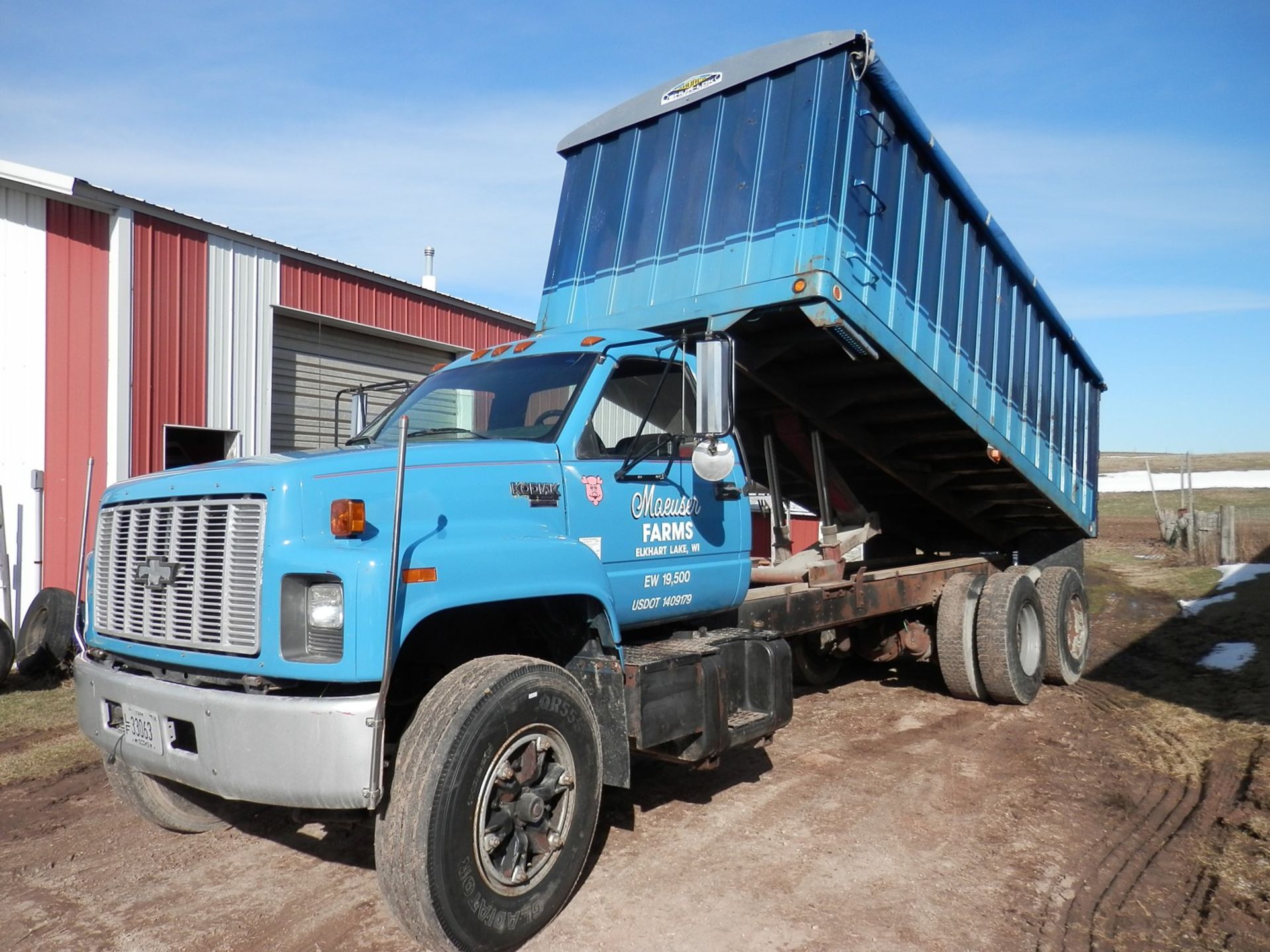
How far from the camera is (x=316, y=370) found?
11.6 metres

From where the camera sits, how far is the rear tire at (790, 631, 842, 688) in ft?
26.4

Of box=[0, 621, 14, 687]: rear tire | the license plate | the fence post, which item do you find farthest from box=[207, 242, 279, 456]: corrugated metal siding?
the fence post

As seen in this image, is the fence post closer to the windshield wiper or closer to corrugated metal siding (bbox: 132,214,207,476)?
corrugated metal siding (bbox: 132,214,207,476)

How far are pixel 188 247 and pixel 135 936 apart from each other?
7807 mm

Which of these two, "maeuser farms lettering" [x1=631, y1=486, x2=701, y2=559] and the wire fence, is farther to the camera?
the wire fence

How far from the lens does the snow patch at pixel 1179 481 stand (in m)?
36.3

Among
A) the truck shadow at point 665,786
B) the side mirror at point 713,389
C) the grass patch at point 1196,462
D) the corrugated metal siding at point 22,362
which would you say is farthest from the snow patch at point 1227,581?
the grass patch at point 1196,462

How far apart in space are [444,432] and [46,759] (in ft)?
11.9

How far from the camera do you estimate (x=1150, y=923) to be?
3777 mm

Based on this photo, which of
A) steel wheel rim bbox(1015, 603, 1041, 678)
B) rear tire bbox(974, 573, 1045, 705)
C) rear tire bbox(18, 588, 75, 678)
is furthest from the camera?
rear tire bbox(18, 588, 75, 678)

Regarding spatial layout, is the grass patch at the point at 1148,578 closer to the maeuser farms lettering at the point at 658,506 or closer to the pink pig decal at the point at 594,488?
the maeuser farms lettering at the point at 658,506

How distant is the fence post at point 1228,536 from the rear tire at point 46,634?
1631 centimetres

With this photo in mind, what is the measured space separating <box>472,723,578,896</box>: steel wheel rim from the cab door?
87 centimetres

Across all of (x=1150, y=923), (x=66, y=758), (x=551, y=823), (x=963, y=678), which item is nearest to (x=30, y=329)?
(x=66, y=758)
